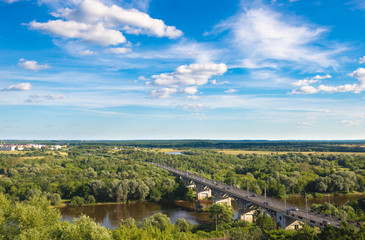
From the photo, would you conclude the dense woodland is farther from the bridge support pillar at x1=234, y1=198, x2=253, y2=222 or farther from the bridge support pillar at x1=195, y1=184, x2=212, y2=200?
the bridge support pillar at x1=234, y1=198, x2=253, y2=222

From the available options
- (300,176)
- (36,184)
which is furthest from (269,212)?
(36,184)

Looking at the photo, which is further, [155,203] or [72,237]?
[155,203]

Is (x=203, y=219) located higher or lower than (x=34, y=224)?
lower

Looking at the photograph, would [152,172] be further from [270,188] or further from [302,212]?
[302,212]

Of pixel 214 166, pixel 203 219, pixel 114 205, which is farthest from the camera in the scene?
pixel 214 166

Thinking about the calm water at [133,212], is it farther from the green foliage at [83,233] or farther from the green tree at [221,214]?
the green foliage at [83,233]

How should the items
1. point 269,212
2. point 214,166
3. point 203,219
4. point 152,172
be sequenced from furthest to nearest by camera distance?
point 214,166, point 152,172, point 203,219, point 269,212

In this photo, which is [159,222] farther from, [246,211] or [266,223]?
[246,211]

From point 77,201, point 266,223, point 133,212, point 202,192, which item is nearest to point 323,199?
point 202,192

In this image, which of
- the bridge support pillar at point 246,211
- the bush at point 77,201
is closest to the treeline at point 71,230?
the bridge support pillar at point 246,211
